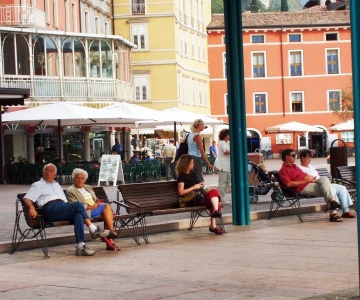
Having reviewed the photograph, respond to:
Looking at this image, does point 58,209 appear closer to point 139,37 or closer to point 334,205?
point 334,205

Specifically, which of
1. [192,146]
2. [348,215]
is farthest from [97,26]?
[348,215]

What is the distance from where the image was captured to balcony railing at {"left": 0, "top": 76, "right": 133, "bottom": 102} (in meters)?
49.0

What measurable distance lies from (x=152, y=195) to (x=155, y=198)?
7cm

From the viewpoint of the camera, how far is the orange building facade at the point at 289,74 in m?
90.9

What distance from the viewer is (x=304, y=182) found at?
19.1 metres

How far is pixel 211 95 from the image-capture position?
91250 millimetres

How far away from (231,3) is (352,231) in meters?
3.84

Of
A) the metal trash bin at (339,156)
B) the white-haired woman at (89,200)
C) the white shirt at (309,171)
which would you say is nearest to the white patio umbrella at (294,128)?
the metal trash bin at (339,156)

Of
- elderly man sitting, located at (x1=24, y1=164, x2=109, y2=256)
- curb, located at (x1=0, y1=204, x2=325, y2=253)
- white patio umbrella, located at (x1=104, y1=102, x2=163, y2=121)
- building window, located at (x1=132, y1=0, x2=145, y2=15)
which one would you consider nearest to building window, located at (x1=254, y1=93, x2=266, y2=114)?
building window, located at (x1=132, y1=0, x2=145, y2=15)

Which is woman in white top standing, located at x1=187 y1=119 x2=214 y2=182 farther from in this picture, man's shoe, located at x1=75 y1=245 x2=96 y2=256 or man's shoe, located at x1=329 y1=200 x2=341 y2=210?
man's shoe, located at x1=75 y1=245 x2=96 y2=256

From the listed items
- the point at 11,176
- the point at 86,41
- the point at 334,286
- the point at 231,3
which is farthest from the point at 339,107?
the point at 334,286

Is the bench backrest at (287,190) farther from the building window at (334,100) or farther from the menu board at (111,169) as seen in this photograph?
the building window at (334,100)

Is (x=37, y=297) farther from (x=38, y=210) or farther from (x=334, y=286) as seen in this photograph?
(x=38, y=210)

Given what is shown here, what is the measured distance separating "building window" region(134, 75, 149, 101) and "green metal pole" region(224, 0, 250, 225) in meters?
57.7
